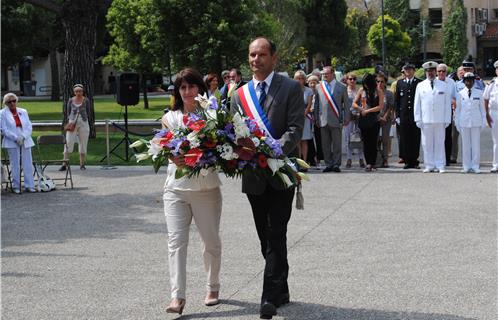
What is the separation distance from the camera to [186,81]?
7164 millimetres

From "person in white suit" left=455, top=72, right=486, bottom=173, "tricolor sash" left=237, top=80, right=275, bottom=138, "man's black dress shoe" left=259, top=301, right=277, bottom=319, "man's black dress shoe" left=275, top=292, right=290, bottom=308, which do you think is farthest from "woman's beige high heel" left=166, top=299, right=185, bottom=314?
"person in white suit" left=455, top=72, right=486, bottom=173

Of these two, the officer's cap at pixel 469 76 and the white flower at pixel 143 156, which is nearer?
the white flower at pixel 143 156

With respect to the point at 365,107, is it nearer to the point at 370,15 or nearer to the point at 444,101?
the point at 444,101

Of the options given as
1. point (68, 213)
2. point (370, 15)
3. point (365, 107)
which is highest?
point (370, 15)

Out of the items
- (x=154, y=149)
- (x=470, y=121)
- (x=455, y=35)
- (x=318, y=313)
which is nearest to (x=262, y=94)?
(x=154, y=149)

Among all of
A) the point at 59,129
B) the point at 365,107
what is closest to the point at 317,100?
the point at 365,107

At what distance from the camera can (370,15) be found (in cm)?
7494

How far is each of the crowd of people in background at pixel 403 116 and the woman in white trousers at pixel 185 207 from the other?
9240 millimetres

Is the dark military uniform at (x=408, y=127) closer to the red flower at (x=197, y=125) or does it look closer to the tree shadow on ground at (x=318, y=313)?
the tree shadow on ground at (x=318, y=313)

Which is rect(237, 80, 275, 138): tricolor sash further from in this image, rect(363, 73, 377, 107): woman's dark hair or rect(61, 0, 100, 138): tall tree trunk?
rect(61, 0, 100, 138): tall tree trunk

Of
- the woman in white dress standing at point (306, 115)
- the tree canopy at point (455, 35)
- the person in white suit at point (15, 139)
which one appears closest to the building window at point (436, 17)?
the tree canopy at point (455, 35)

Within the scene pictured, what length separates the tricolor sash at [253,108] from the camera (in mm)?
6980

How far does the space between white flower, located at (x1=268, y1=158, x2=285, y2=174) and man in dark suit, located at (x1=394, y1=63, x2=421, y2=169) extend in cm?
1151

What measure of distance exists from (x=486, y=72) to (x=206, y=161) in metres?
72.3
